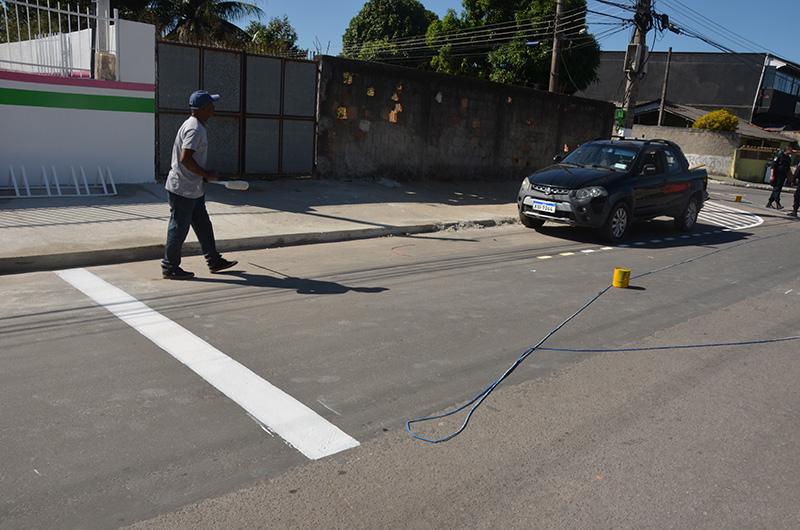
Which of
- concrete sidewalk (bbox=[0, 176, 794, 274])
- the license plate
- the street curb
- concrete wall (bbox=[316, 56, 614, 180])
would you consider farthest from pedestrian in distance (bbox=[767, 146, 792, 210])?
the street curb

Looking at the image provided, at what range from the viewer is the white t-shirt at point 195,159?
668cm

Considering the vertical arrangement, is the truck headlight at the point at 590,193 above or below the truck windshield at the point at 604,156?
below

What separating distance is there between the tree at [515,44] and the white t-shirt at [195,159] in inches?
894

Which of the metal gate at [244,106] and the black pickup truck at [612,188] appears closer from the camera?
the black pickup truck at [612,188]

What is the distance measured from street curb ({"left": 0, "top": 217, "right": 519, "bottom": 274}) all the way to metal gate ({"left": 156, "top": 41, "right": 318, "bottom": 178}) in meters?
3.95

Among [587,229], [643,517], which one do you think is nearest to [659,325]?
[643,517]

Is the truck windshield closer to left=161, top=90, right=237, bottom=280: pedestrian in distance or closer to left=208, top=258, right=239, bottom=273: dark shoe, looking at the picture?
left=208, top=258, right=239, bottom=273: dark shoe

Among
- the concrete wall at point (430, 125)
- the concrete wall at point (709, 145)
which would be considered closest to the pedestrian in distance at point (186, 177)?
the concrete wall at point (430, 125)

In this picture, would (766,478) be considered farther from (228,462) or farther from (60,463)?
(60,463)

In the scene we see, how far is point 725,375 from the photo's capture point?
16.5ft

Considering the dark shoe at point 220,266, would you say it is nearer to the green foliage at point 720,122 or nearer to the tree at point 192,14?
the tree at point 192,14

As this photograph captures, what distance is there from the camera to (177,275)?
6.96 m

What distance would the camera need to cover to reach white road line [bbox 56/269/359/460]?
3645 millimetres

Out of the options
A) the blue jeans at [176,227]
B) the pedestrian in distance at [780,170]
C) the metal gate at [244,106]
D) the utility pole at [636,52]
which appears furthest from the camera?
the pedestrian in distance at [780,170]
